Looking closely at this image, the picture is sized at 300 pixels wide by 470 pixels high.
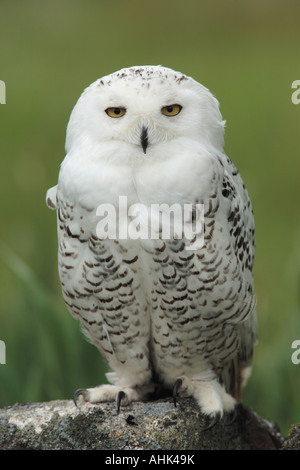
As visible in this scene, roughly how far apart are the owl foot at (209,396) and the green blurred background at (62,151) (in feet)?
1.30

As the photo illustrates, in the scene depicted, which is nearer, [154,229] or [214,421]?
[154,229]

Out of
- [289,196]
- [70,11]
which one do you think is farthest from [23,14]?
[289,196]

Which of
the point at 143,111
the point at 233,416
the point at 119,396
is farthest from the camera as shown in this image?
the point at 233,416

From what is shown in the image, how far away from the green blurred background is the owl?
43 cm

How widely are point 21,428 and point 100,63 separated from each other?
4.22m

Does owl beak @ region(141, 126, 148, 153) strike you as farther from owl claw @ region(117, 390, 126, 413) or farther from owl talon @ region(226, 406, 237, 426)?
owl talon @ region(226, 406, 237, 426)

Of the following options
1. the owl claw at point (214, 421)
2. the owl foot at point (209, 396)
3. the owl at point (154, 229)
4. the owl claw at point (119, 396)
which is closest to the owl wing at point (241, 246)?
the owl at point (154, 229)

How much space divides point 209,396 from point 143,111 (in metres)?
0.89

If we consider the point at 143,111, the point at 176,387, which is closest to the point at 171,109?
the point at 143,111

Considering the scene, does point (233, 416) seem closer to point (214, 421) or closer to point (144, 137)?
point (214, 421)

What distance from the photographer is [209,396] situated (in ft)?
7.05

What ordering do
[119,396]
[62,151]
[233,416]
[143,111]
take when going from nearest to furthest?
[143,111] < [119,396] < [233,416] < [62,151]

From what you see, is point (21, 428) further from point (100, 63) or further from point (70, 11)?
point (70, 11)

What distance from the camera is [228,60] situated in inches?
227
